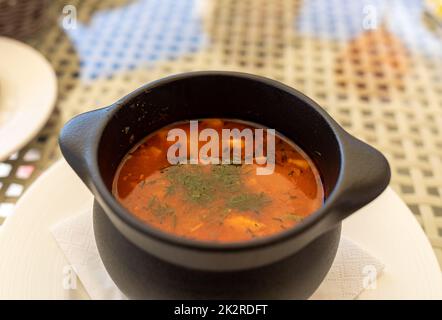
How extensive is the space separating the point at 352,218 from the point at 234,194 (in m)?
0.28

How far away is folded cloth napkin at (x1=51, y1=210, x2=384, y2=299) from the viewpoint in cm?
91

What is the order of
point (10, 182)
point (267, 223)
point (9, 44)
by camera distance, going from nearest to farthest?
1. point (267, 223)
2. point (10, 182)
3. point (9, 44)

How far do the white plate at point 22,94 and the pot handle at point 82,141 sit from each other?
0.50 m

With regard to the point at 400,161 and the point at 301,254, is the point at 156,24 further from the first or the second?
the point at 301,254

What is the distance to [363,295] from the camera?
91 centimetres

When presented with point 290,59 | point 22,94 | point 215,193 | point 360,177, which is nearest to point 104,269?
point 215,193

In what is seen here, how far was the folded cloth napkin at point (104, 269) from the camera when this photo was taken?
35.8 inches

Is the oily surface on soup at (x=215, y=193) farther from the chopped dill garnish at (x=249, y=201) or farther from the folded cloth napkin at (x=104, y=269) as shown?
the folded cloth napkin at (x=104, y=269)

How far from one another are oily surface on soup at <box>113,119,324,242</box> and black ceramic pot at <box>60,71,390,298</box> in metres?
0.03

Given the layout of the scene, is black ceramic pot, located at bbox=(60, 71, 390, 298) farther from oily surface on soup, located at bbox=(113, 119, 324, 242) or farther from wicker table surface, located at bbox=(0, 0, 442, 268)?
wicker table surface, located at bbox=(0, 0, 442, 268)

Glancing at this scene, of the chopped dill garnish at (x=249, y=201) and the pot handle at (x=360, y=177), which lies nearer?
the pot handle at (x=360, y=177)

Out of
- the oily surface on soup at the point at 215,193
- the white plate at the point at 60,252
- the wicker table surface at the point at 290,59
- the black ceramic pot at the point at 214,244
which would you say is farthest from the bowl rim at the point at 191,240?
the wicker table surface at the point at 290,59
